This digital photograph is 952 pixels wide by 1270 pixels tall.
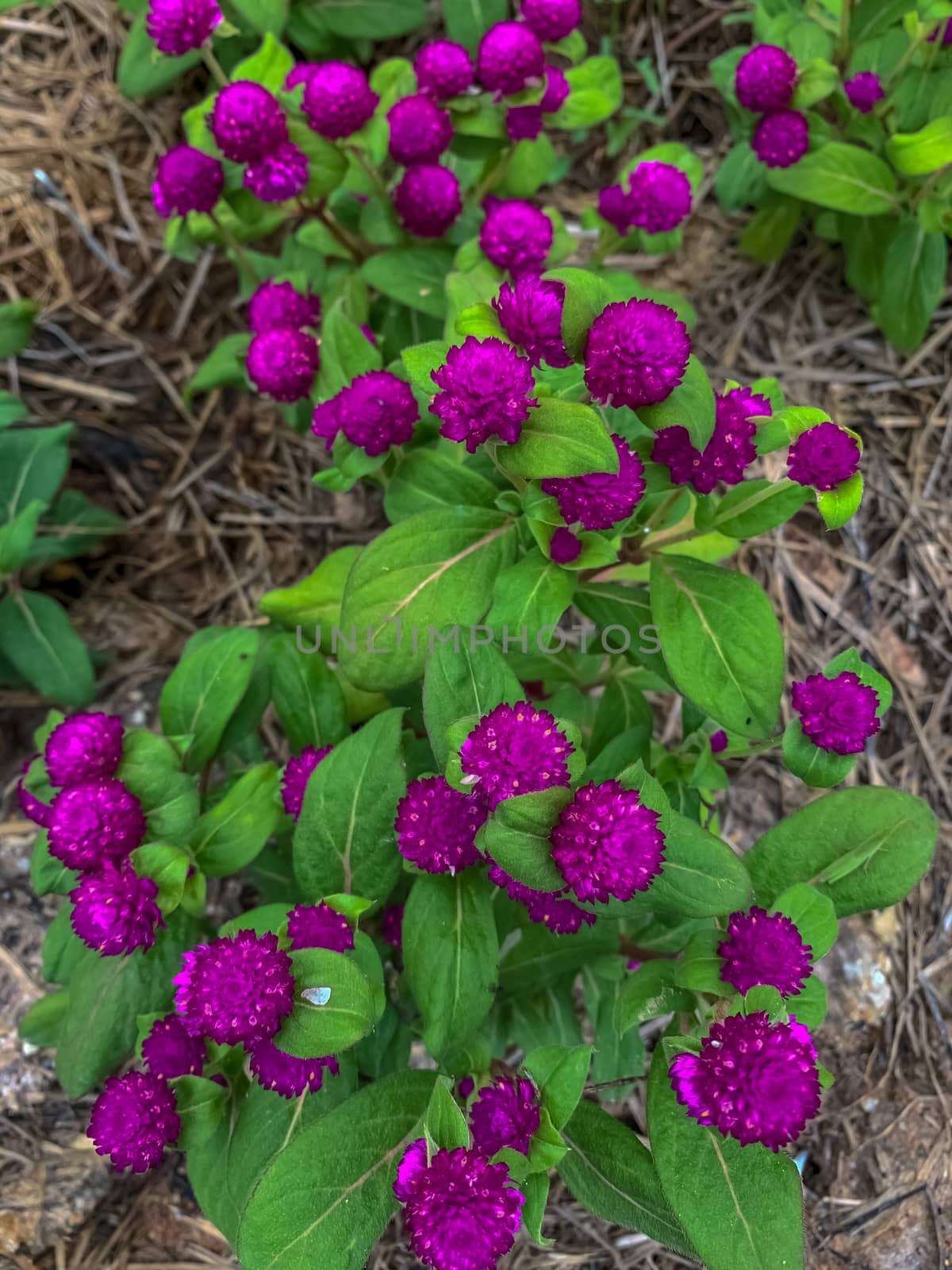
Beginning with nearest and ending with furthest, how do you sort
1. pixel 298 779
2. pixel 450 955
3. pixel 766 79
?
pixel 450 955 → pixel 298 779 → pixel 766 79

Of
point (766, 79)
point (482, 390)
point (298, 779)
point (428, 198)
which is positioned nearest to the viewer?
point (482, 390)

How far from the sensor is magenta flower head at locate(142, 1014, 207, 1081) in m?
1.42

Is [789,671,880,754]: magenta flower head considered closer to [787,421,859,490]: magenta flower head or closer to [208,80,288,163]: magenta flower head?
[787,421,859,490]: magenta flower head

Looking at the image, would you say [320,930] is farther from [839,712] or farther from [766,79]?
[766,79]

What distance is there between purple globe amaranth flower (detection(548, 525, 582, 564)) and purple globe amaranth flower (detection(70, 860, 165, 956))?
83 centimetres

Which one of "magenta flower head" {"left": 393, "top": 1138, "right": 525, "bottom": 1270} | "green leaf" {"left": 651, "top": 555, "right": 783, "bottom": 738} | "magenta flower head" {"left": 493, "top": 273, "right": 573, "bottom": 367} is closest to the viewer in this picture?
"magenta flower head" {"left": 393, "top": 1138, "right": 525, "bottom": 1270}

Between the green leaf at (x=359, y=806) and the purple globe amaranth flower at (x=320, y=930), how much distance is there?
13 centimetres

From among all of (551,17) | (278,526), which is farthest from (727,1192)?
(551,17)

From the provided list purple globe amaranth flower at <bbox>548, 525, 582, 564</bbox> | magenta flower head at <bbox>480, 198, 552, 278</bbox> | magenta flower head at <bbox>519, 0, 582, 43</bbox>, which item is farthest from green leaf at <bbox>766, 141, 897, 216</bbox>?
purple globe amaranth flower at <bbox>548, 525, 582, 564</bbox>

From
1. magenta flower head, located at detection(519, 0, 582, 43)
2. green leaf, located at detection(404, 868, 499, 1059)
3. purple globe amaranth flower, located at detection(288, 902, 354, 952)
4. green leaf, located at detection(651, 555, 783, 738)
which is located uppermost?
magenta flower head, located at detection(519, 0, 582, 43)

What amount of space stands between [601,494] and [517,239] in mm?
739

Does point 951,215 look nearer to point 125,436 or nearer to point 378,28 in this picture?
point 378,28

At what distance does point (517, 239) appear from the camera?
1.83 metres

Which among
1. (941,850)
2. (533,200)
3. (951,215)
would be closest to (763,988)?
(941,850)
